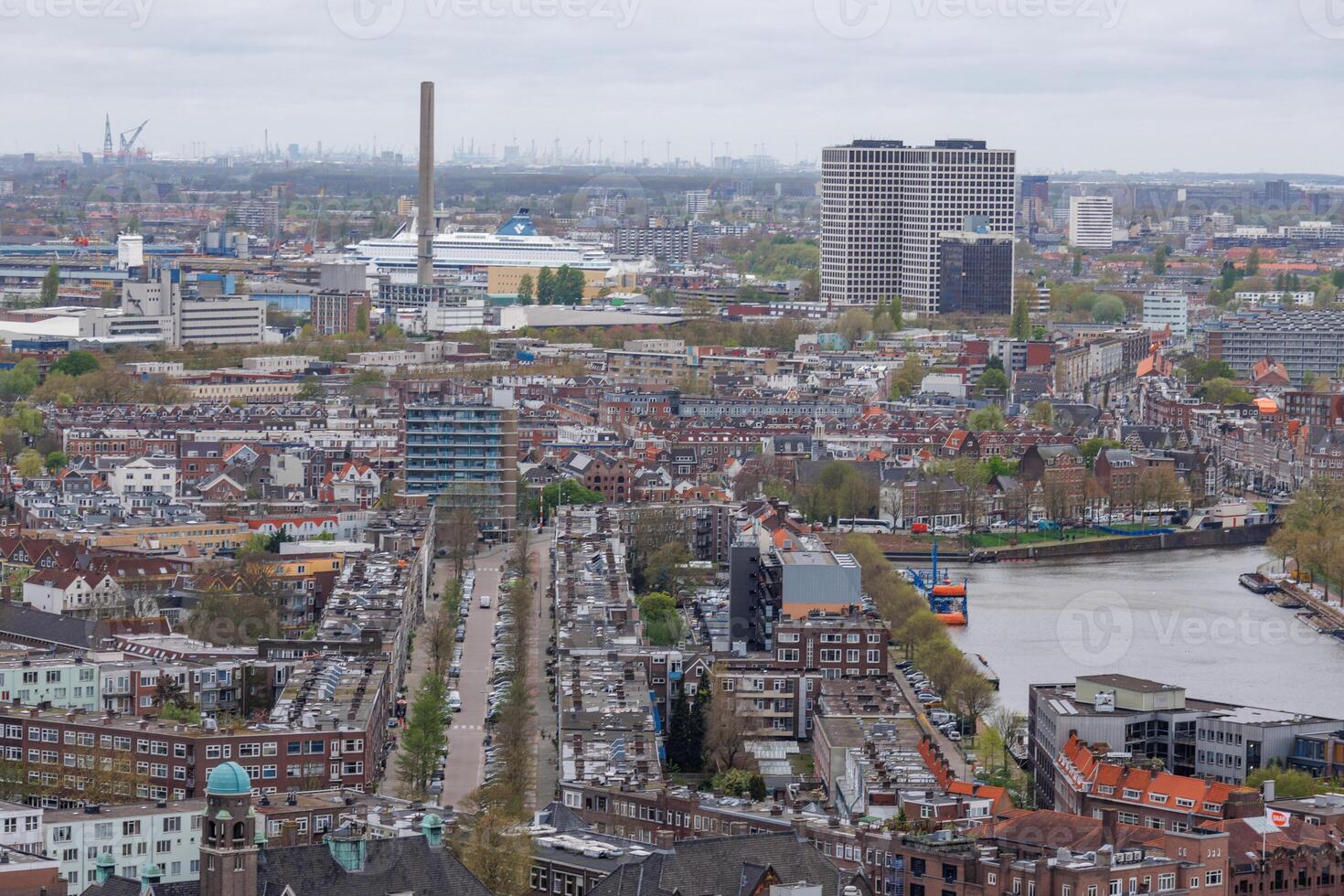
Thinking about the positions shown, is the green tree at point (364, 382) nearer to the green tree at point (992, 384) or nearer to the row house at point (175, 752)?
Answer: the green tree at point (992, 384)

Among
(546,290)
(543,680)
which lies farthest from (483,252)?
(543,680)

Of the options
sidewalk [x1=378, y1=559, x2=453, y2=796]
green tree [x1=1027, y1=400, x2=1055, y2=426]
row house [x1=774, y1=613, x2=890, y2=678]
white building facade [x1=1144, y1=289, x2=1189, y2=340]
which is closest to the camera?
sidewalk [x1=378, y1=559, x2=453, y2=796]

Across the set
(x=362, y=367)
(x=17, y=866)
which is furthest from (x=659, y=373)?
(x=17, y=866)

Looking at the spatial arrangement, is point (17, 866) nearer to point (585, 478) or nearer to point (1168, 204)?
point (585, 478)

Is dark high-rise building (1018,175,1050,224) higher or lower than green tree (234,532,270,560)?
higher

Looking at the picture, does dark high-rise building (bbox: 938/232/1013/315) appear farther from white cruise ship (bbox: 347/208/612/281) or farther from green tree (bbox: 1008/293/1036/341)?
white cruise ship (bbox: 347/208/612/281)

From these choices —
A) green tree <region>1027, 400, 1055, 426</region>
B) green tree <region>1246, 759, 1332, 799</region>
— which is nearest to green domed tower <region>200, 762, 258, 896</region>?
green tree <region>1246, 759, 1332, 799</region>

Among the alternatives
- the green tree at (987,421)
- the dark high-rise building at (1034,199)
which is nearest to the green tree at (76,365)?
the green tree at (987,421)
